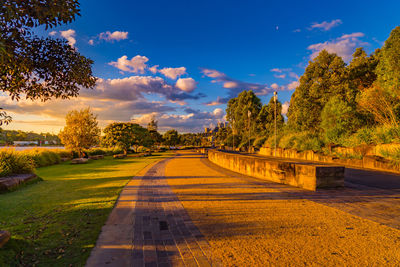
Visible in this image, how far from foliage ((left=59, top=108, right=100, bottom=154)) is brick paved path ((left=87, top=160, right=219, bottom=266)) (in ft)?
79.5

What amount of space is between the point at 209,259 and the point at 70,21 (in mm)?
4396

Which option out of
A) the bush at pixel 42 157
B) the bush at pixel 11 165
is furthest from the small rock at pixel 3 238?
the bush at pixel 42 157

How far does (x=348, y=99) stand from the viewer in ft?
68.1

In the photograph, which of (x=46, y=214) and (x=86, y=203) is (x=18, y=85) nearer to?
(x=46, y=214)

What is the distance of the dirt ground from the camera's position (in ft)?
9.98

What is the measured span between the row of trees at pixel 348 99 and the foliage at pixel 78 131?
25.3m

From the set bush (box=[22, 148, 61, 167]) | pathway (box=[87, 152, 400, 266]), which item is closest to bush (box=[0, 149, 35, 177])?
pathway (box=[87, 152, 400, 266])

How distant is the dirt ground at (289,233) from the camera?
A: 9.98 ft

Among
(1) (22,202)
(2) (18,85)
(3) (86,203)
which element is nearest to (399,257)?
(3) (86,203)

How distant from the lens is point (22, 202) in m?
6.15

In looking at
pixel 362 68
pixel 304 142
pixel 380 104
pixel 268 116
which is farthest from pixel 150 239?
pixel 268 116

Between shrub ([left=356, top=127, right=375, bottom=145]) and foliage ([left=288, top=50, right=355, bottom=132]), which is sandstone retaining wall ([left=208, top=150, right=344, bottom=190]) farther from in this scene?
foliage ([left=288, top=50, right=355, bottom=132])

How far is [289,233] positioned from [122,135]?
33.0 metres

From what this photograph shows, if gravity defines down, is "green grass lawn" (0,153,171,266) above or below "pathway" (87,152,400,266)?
below
